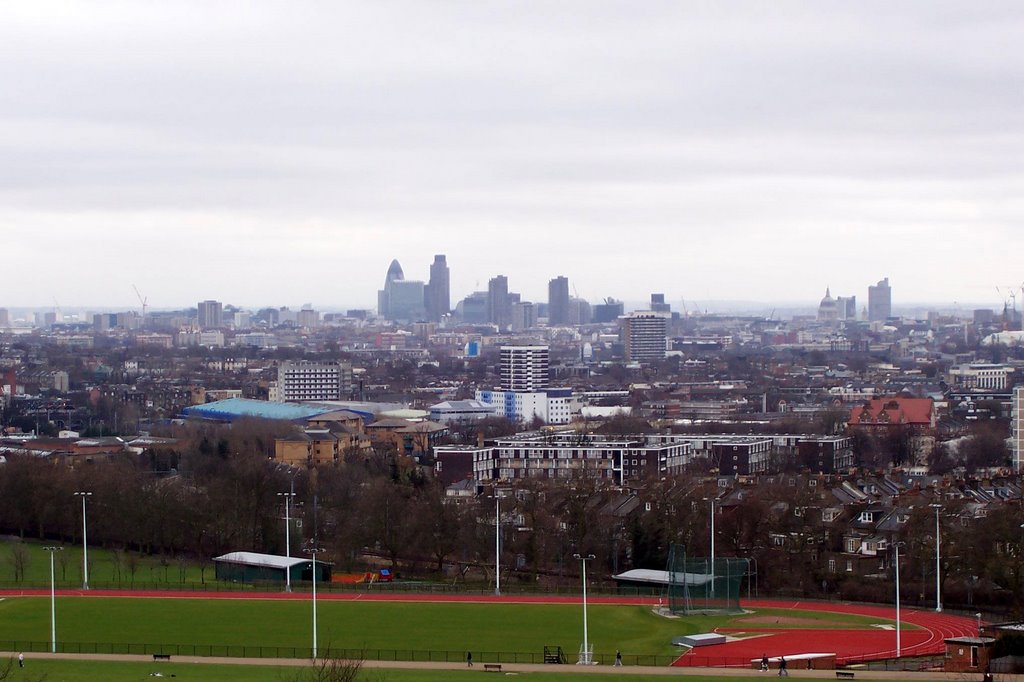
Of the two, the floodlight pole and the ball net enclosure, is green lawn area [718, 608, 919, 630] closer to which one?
the ball net enclosure

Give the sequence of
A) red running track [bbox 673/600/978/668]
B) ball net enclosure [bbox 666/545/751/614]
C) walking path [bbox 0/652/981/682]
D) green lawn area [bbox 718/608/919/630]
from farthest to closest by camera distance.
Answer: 1. ball net enclosure [bbox 666/545/751/614]
2. green lawn area [bbox 718/608/919/630]
3. red running track [bbox 673/600/978/668]
4. walking path [bbox 0/652/981/682]

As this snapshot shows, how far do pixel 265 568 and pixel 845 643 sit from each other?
19.2 metres

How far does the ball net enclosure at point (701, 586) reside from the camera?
45750 mm

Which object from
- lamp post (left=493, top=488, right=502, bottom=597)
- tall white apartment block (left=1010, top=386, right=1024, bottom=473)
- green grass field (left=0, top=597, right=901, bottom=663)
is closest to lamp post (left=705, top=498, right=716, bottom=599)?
green grass field (left=0, top=597, right=901, bottom=663)

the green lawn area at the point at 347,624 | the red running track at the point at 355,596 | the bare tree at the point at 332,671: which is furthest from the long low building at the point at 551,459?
the bare tree at the point at 332,671

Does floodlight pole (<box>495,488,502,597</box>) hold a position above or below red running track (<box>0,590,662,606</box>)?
above

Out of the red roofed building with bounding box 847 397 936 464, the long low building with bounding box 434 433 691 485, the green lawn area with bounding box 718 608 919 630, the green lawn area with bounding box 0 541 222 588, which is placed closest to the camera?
the green lawn area with bounding box 718 608 919 630

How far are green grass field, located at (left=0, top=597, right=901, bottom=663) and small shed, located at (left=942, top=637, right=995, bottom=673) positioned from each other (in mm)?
6392

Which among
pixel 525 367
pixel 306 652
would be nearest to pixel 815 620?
pixel 306 652

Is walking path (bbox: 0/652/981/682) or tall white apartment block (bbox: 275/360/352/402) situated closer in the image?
walking path (bbox: 0/652/981/682)

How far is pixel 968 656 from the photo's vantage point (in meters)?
35.9

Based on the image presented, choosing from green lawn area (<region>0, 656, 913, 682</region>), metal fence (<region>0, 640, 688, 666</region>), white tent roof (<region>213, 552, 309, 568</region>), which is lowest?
metal fence (<region>0, 640, 688, 666</region>)

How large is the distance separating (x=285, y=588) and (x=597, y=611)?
389 inches

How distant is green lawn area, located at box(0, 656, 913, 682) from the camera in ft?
113
